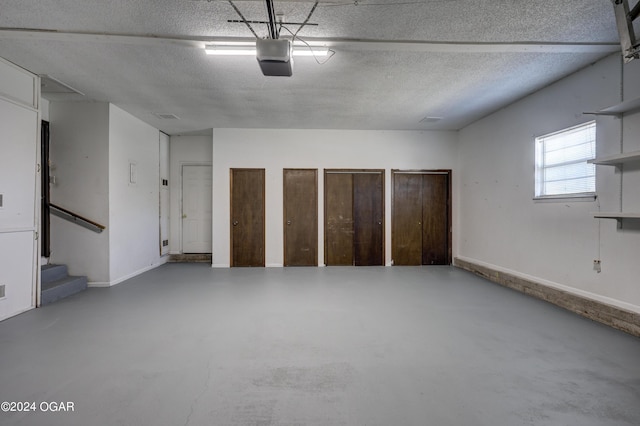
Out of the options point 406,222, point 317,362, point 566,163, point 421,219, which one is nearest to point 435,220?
point 421,219

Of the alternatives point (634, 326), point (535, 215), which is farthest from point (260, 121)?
point (634, 326)

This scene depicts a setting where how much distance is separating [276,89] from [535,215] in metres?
4.16

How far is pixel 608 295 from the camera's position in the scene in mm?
3287

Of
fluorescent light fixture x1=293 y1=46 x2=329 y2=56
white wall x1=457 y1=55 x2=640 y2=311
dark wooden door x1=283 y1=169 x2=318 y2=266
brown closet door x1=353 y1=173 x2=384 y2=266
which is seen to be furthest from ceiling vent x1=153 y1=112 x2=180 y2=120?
white wall x1=457 y1=55 x2=640 y2=311

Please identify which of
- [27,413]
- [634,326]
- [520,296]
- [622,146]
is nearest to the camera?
[27,413]

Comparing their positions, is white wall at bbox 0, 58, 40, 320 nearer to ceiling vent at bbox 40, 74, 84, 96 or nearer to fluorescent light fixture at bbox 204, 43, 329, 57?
ceiling vent at bbox 40, 74, 84, 96

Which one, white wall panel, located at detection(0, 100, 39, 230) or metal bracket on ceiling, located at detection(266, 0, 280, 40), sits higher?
metal bracket on ceiling, located at detection(266, 0, 280, 40)

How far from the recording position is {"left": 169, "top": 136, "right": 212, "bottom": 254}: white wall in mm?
7168

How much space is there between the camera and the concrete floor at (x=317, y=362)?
1.83 meters

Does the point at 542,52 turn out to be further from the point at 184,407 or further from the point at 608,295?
the point at 184,407

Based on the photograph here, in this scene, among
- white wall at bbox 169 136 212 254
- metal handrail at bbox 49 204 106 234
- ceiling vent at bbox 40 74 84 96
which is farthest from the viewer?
white wall at bbox 169 136 212 254

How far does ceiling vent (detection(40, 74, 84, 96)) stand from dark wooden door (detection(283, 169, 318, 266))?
3.67 meters

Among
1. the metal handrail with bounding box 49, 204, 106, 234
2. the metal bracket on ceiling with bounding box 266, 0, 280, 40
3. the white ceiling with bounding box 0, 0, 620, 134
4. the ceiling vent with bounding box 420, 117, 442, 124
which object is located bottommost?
the metal handrail with bounding box 49, 204, 106, 234

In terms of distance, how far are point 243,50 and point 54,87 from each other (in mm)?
3100
